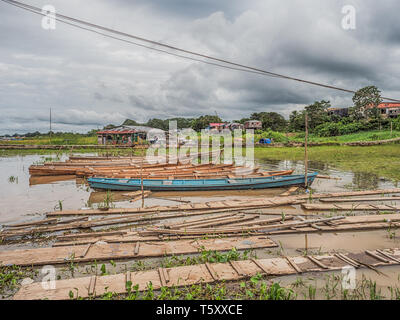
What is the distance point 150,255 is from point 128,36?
5.44 meters

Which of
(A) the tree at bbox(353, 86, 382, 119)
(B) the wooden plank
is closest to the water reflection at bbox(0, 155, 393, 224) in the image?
(B) the wooden plank

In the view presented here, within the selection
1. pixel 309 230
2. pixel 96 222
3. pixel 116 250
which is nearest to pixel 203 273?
pixel 116 250

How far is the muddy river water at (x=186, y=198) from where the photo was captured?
6.10m

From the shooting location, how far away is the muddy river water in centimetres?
610

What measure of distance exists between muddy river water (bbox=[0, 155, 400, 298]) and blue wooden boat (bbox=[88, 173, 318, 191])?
0.33 meters

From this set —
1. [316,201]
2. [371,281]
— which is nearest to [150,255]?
[371,281]

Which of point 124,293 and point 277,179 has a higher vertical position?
point 277,179

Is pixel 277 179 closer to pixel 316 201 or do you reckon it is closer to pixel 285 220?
pixel 316 201

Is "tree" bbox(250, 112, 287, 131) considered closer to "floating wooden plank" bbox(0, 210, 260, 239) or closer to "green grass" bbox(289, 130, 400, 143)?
"green grass" bbox(289, 130, 400, 143)

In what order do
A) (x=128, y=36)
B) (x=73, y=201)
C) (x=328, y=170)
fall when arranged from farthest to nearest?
(x=328, y=170) < (x=73, y=201) < (x=128, y=36)

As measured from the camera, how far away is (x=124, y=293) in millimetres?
4223

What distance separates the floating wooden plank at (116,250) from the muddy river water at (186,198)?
23.6 inches

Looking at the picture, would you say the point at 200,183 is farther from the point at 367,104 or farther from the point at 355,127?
the point at 367,104
